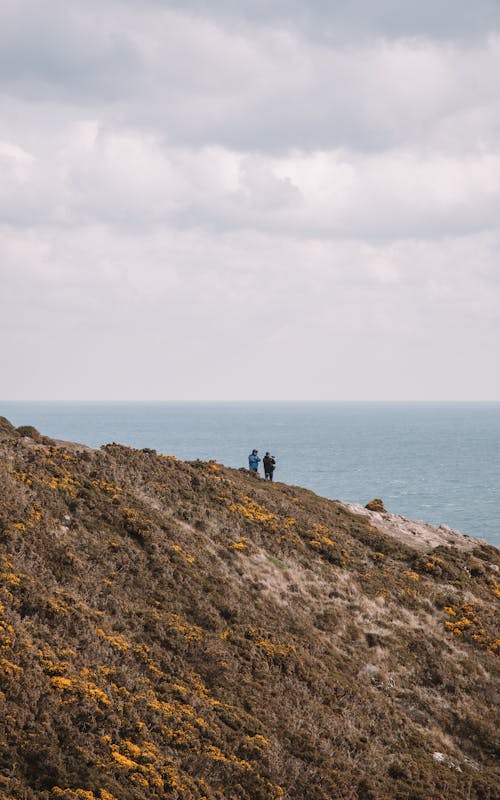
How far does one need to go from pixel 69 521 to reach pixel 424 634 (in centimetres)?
1549

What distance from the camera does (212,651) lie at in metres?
19.7

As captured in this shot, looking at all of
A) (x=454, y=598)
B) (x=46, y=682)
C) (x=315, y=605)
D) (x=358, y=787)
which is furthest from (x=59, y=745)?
(x=454, y=598)

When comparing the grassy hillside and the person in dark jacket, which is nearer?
the grassy hillside

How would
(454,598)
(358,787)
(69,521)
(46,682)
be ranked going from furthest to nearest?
(454,598)
(69,521)
(358,787)
(46,682)

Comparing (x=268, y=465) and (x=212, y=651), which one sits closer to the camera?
(x=212, y=651)

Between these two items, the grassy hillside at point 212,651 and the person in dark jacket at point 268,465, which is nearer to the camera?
the grassy hillside at point 212,651

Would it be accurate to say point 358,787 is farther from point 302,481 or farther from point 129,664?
point 302,481

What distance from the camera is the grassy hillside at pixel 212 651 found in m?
14.5

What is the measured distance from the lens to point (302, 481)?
129625 millimetres

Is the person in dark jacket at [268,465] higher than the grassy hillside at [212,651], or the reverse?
the person in dark jacket at [268,465]

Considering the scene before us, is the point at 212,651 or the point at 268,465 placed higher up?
the point at 268,465

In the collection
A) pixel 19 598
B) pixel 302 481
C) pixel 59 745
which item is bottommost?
pixel 302 481

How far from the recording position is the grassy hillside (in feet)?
47.5

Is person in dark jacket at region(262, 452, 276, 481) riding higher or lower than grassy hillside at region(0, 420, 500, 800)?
higher
